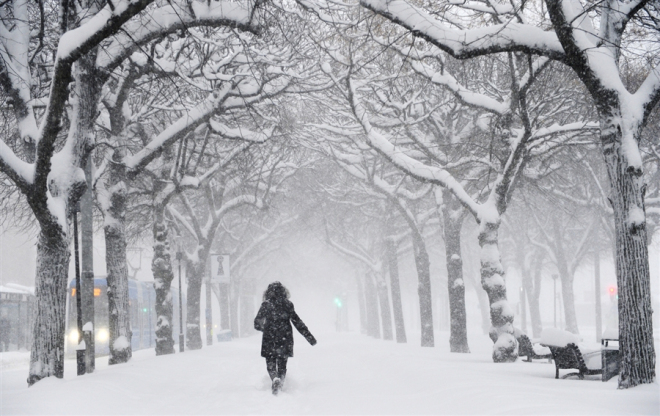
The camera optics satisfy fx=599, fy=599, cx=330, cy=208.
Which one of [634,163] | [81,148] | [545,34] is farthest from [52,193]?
[634,163]

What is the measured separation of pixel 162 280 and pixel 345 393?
935cm

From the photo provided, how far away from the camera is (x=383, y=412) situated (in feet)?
22.4

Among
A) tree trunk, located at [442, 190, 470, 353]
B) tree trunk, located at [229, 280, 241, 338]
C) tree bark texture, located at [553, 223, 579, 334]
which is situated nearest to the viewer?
tree trunk, located at [442, 190, 470, 353]

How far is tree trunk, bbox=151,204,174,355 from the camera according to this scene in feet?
51.8

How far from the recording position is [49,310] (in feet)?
28.8

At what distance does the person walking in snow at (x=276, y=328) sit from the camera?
29.7 feet

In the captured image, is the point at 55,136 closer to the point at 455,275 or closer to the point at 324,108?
the point at 324,108

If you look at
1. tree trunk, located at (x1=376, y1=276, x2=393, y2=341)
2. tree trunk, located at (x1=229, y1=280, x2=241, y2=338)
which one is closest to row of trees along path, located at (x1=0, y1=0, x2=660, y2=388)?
tree trunk, located at (x1=376, y1=276, x2=393, y2=341)

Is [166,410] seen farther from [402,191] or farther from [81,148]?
[402,191]

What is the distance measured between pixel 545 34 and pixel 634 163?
187 cm

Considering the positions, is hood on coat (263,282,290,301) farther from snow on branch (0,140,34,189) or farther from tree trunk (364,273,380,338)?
tree trunk (364,273,380,338)

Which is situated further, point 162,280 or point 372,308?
point 372,308

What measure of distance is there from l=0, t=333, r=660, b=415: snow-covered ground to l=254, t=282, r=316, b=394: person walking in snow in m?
0.42

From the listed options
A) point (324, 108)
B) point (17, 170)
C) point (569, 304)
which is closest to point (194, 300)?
point (324, 108)
